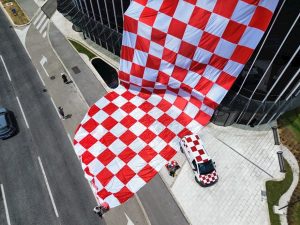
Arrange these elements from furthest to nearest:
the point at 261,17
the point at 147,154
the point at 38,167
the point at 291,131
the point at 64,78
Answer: the point at 64,78 < the point at 291,131 < the point at 38,167 < the point at 147,154 < the point at 261,17

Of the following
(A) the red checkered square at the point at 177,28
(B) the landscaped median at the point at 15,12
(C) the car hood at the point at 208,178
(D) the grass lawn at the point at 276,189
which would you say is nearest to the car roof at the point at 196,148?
(C) the car hood at the point at 208,178

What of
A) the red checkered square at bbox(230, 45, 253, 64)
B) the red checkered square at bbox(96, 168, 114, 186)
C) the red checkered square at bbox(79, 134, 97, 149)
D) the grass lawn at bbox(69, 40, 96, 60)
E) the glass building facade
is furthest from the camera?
the grass lawn at bbox(69, 40, 96, 60)

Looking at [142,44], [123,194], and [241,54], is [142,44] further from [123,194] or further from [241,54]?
[123,194]

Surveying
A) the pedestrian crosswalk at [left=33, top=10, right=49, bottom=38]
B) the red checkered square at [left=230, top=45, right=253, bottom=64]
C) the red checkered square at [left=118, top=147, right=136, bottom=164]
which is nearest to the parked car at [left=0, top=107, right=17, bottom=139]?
the pedestrian crosswalk at [left=33, top=10, right=49, bottom=38]

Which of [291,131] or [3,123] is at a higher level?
[3,123]

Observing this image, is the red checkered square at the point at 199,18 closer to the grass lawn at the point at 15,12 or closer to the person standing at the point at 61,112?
the person standing at the point at 61,112

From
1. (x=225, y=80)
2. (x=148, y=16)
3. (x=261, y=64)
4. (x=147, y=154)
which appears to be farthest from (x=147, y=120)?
(x=261, y=64)

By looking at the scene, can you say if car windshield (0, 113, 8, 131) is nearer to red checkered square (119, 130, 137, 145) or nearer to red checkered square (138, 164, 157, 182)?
red checkered square (119, 130, 137, 145)

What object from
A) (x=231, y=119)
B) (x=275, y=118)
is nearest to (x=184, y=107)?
(x=231, y=119)
